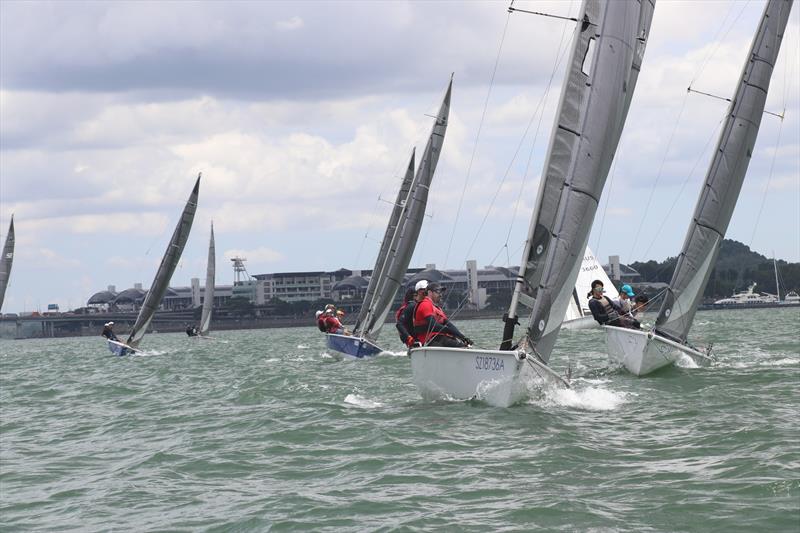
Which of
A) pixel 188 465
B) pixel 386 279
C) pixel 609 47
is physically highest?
pixel 609 47

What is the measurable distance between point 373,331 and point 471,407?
1852cm

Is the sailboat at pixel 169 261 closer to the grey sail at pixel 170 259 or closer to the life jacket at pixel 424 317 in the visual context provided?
the grey sail at pixel 170 259

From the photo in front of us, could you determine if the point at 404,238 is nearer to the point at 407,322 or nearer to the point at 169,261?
the point at 169,261

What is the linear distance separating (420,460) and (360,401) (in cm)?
566

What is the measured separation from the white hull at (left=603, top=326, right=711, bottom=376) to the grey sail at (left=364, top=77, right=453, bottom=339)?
13.4m

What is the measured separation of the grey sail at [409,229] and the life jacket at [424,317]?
54.4ft

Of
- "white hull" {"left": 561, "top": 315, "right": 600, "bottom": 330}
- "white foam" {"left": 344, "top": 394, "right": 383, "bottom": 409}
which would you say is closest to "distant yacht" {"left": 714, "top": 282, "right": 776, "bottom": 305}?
"white hull" {"left": 561, "top": 315, "right": 600, "bottom": 330}

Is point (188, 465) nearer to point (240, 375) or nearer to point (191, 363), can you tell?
point (240, 375)

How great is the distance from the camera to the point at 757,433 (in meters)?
11.2

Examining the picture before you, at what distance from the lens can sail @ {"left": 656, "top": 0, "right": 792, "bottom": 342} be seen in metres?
21.0

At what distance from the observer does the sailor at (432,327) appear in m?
15.2

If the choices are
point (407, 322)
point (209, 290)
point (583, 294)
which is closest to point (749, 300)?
point (209, 290)

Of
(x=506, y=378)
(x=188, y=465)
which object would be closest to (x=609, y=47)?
(x=506, y=378)

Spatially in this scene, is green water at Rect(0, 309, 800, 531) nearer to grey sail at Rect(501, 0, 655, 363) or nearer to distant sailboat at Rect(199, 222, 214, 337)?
grey sail at Rect(501, 0, 655, 363)
